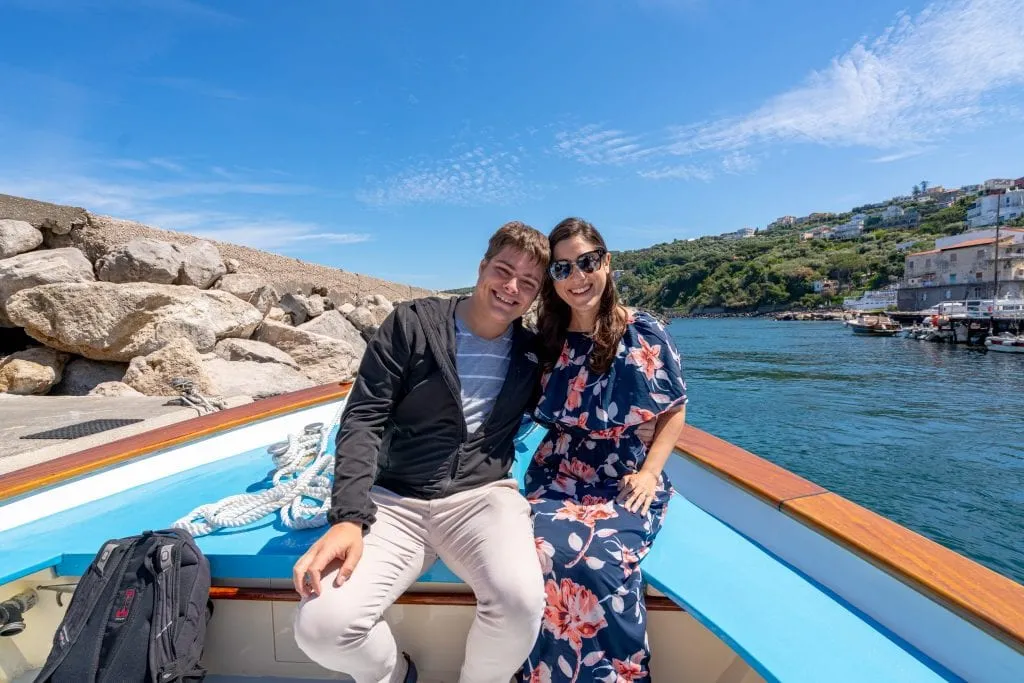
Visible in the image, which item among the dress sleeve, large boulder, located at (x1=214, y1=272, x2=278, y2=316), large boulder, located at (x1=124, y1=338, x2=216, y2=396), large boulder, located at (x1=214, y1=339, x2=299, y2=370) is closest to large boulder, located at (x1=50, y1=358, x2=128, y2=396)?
large boulder, located at (x1=214, y1=339, x2=299, y2=370)

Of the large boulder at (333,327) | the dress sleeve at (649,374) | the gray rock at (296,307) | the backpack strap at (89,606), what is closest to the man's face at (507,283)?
the dress sleeve at (649,374)

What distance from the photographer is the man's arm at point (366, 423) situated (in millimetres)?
1135

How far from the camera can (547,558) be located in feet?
3.89

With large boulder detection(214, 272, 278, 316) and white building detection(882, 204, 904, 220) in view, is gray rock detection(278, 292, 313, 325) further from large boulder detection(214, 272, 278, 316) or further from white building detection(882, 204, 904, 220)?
white building detection(882, 204, 904, 220)

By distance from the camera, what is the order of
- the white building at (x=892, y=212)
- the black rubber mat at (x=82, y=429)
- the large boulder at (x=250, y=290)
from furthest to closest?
the white building at (x=892, y=212) < the large boulder at (x=250, y=290) < the black rubber mat at (x=82, y=429)

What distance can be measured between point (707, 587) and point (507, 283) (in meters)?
0.85

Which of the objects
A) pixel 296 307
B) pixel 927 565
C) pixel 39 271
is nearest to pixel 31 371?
pixel 39 271

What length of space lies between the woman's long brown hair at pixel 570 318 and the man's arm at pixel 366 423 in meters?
0.47

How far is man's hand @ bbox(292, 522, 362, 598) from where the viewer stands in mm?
1000

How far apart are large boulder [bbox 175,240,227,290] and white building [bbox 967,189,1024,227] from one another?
85656 mm

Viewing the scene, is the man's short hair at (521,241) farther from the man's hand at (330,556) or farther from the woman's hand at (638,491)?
the man's hand at (330,556)

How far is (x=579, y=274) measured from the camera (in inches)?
57.1

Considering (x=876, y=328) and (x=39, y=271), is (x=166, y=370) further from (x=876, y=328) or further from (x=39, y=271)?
(x=876, y=328)

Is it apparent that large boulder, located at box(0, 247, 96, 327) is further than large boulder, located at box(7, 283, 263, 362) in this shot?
Yes
